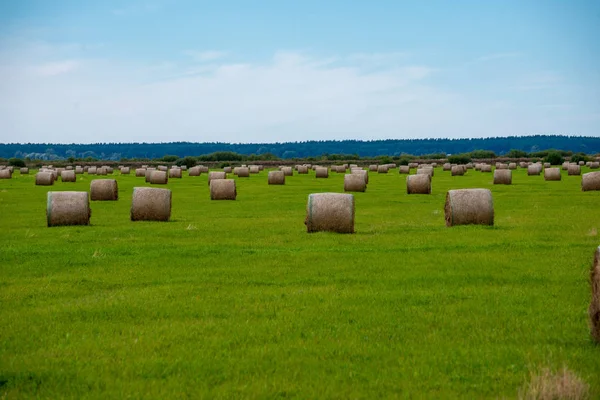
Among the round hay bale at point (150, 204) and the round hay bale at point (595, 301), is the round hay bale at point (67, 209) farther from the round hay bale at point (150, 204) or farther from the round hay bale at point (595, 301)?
the round hay bale at point (595, 301)

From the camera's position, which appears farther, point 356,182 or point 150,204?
point 356,182

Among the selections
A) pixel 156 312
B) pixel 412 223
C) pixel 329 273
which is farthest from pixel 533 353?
pixel 412 223

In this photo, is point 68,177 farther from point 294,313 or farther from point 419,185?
point 294,313

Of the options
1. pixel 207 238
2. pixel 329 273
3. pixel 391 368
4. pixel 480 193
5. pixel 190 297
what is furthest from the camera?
pixel 480 193

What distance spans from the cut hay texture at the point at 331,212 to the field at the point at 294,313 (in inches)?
23.7

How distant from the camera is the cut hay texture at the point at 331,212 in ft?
71.6

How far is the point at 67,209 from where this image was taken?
24.9 meters

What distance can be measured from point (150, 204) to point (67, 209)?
9.11 ft

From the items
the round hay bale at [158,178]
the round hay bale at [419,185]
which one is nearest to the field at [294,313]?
the round hay bale at [419,185]

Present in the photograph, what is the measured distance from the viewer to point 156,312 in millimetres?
11938

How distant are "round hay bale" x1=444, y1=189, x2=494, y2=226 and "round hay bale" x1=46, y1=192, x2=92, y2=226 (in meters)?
10.7

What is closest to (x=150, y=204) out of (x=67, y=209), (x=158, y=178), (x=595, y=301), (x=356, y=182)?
(x=67, y=209)

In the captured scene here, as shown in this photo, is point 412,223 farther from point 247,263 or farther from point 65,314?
point 65,314

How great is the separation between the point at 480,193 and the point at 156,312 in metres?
13.4
